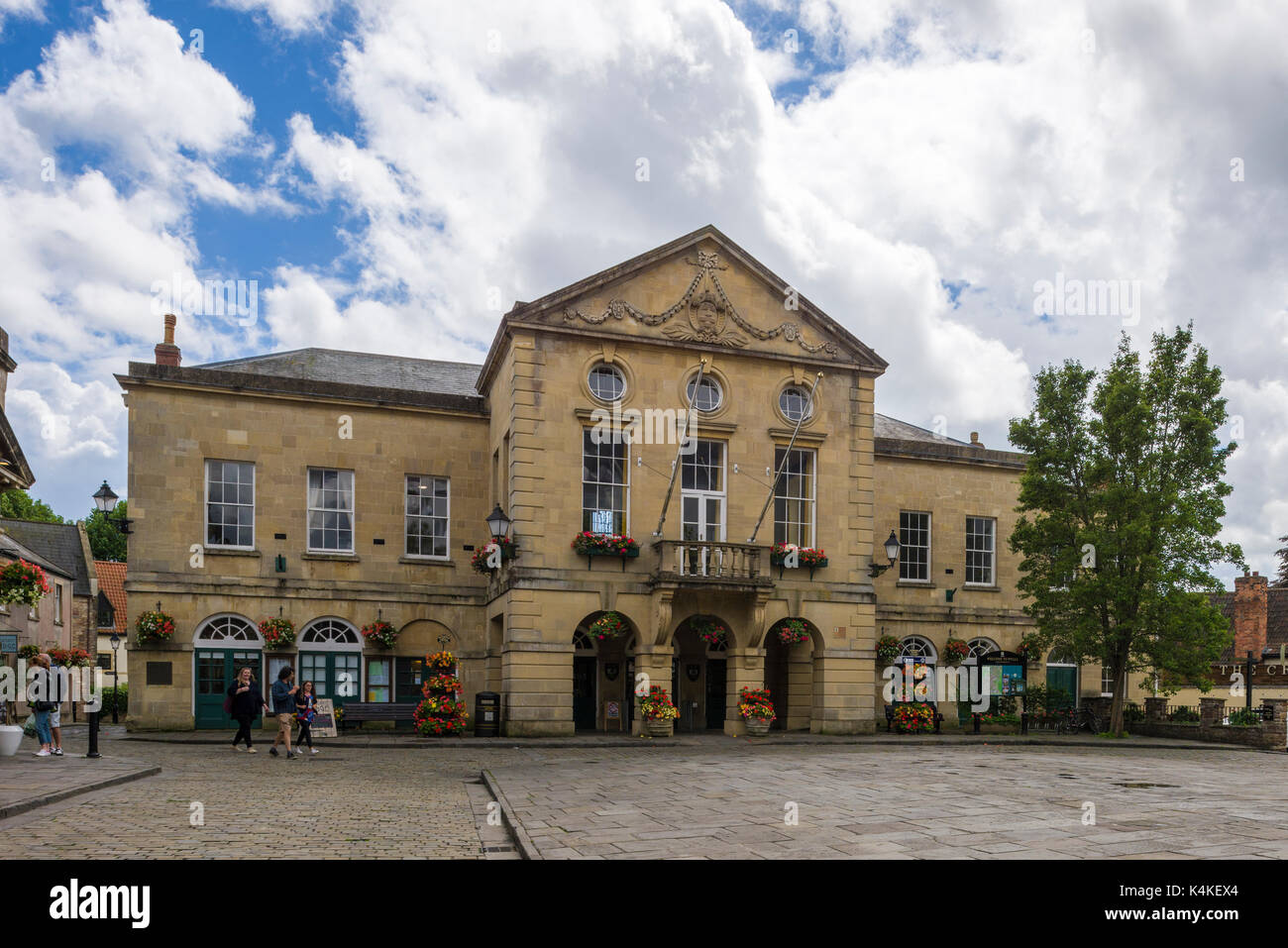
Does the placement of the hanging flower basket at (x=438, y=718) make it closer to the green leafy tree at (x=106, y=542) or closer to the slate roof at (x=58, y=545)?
the slate roof at (x=58, y=545)

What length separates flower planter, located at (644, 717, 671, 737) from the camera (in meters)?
25.0

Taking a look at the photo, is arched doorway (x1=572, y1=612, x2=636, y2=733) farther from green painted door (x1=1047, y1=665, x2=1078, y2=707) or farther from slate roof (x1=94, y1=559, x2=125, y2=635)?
slate roof (x1=94, y1=559, x2=125, y2=635)

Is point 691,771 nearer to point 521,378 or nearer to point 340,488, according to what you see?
point 521,378

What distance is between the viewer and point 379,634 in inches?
1061

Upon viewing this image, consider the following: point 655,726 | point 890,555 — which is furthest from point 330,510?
point 890,555

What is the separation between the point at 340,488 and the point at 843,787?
56.0 feet

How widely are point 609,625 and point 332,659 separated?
7.39 metres

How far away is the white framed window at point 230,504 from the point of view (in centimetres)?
2653

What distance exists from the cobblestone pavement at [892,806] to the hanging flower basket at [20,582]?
8.03 m

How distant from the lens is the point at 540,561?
25156 millimetres


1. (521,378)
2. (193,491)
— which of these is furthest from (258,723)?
(521,378)

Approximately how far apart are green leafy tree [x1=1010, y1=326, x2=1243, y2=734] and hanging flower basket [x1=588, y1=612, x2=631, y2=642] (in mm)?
11832

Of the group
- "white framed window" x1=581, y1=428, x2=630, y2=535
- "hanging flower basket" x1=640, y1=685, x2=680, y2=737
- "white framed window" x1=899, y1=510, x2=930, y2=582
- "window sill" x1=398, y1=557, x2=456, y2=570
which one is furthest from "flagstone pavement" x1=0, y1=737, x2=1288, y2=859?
"white framed window" x1=899, y1=510, x2=930, y2=582

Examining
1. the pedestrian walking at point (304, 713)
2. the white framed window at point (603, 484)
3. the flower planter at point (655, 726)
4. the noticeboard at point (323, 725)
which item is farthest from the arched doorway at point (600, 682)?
the pedestrian walking at point (304, 713)
